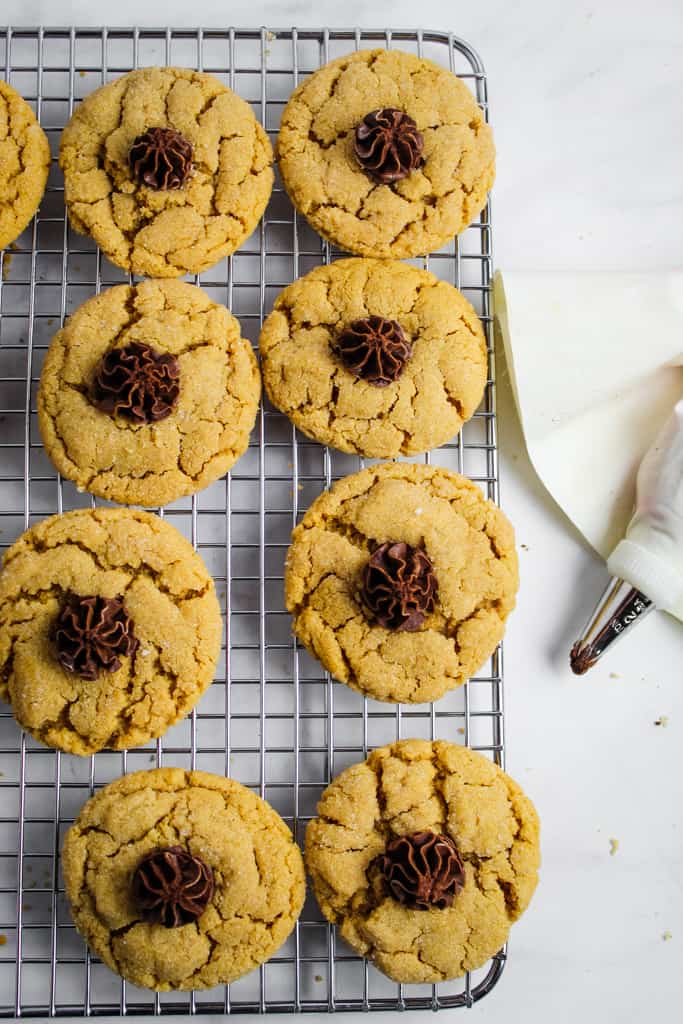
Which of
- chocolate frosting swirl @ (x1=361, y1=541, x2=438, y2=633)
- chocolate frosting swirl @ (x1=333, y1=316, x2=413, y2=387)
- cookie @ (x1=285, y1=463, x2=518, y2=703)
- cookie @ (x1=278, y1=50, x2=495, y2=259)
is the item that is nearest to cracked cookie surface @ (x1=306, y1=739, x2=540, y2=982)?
cookie @ (x1=285, y1=463, x2=518, y2=703)

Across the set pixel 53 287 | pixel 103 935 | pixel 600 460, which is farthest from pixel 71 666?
pixel 600 460

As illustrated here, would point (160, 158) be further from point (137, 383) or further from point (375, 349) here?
point (375, 349)

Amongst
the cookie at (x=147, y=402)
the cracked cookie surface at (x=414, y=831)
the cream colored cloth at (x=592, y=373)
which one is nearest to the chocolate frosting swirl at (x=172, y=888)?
the cracked cookie surface at (x=414, y=831)

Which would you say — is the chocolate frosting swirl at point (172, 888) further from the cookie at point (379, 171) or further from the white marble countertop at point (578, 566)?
the cookie at point (379, 171)

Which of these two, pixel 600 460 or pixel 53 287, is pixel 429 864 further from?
pixel 53 287

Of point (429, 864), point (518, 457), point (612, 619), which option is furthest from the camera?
point (518, 457)

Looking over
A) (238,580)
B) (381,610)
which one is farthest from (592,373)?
(238,580)

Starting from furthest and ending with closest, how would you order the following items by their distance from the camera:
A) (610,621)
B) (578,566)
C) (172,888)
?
(578,566) → (610,621) → (172,888)
